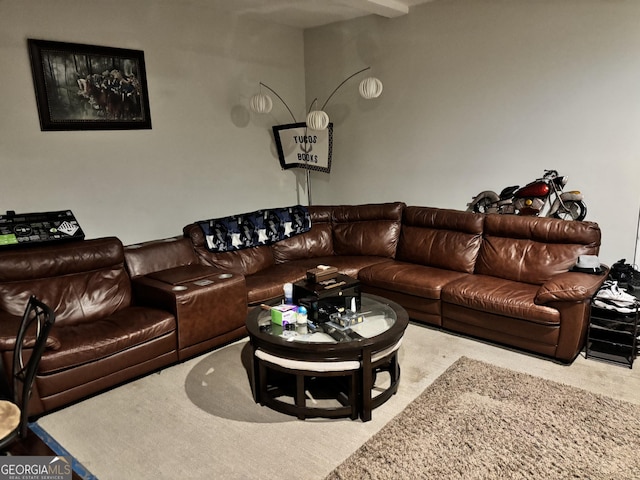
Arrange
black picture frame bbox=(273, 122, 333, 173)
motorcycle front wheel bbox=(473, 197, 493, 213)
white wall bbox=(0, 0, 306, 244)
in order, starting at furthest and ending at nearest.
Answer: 1. black picture frame bbox=(273, 122, 333, 173)
2. motorcycle front wheel bbox=(473, 197, 493, 213)
3. white wall bbox=(0, 0, 306, 244)

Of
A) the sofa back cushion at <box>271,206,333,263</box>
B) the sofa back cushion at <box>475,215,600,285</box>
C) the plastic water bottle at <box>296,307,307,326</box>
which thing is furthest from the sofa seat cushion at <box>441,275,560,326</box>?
the sofa back cushion at <box>271,206,333,263</box>

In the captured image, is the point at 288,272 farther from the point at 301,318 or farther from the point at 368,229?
the point at 301,318

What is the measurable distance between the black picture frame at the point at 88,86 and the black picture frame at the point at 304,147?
162 cm

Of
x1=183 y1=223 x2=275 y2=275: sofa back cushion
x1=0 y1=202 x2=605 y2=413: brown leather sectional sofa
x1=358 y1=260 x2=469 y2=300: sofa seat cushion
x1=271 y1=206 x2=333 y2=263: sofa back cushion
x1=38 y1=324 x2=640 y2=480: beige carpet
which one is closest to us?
x1=38 y1=324 x2=640 y2=480: beige carpet

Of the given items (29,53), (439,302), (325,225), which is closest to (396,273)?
(439,302)

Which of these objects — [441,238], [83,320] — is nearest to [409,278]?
[441,238]

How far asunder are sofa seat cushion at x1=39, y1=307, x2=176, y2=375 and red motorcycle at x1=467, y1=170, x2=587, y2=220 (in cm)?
307

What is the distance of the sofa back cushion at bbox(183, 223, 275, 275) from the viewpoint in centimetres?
397

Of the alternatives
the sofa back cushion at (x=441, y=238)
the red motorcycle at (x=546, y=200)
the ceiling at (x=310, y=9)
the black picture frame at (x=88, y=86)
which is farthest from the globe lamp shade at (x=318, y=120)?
the red motorcycle at (x=546, y=200)

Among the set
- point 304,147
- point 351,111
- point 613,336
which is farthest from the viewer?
point 304,147

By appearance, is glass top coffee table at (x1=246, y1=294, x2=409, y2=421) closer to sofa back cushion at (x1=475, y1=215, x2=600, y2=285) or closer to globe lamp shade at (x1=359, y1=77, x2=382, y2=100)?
sofa back cushion at (x1=475, y1=215, x2=600, y2=285)

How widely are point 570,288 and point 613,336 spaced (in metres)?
0.57

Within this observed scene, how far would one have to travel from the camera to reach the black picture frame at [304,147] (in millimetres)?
5223

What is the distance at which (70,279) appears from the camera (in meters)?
3.23
